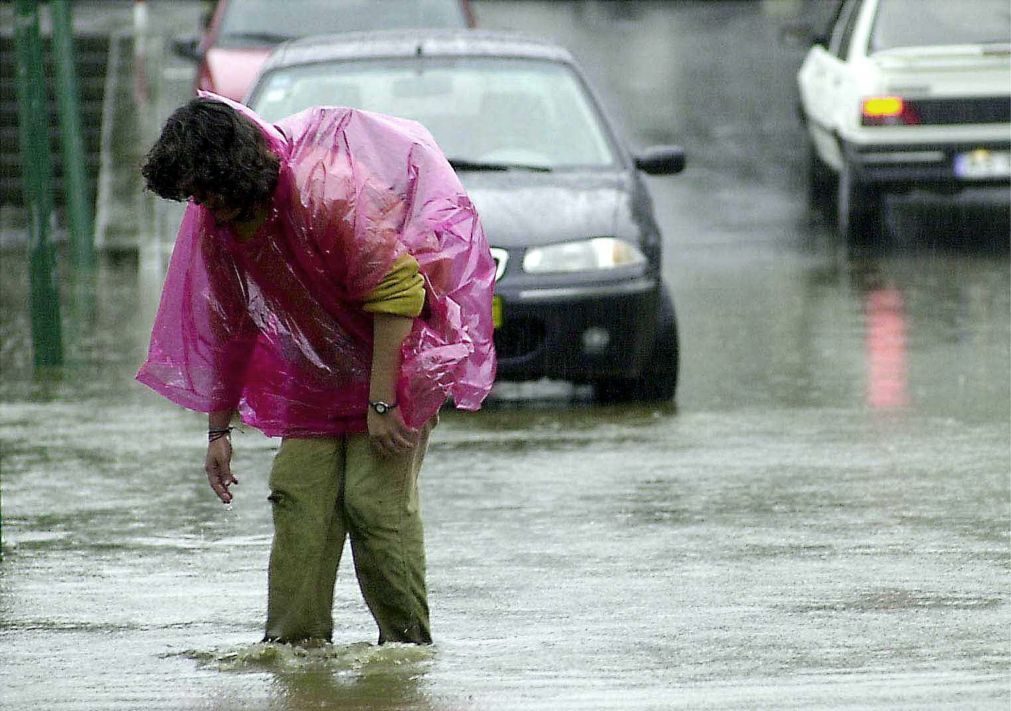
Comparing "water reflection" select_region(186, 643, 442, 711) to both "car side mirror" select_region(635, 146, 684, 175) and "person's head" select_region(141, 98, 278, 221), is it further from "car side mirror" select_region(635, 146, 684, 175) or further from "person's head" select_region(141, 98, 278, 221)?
"car side mirror" select_region(635, 146, 684, 175)

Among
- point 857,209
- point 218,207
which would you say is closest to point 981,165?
point 857,209

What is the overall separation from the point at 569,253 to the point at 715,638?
149 inches

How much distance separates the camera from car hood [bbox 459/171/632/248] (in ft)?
A: 29.8

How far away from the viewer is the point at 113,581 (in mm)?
6418

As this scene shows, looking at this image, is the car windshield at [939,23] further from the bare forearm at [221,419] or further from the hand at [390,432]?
the hand at [390,432]

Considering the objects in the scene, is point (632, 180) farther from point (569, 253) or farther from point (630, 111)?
point (630, 111)

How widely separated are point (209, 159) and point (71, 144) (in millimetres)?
9314

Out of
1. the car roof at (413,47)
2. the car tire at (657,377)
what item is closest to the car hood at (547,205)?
the car tire at (657,377)

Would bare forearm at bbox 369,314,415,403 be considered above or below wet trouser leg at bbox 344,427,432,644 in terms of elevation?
above

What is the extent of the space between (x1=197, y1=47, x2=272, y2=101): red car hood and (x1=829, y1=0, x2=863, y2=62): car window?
3976mm

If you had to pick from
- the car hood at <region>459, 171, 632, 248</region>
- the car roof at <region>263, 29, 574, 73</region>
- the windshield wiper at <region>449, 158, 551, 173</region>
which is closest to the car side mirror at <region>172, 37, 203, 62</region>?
the car roof at <region>263, 29, 574, 73</region>

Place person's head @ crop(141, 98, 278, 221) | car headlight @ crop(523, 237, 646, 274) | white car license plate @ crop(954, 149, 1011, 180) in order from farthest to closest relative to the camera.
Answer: white car license plate @ crop(954, 149, 1011, 180), car headlight @ crop(523, 237, 646, 274), person's head @ crop(141, 98, 278, 221)

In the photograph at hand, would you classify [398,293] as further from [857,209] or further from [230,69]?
[857,209]

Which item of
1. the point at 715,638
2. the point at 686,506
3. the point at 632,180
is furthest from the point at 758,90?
the point at 715,638
